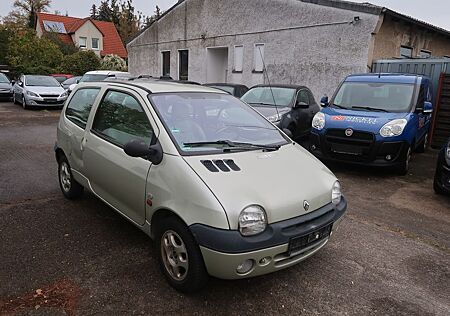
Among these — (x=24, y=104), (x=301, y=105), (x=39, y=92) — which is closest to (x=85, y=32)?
(x=24, y=104)

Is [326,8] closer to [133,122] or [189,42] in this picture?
[189,42]

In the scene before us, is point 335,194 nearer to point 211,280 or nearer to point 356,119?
point 211,280

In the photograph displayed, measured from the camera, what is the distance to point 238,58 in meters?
15.7

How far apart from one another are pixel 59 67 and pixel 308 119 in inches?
1025

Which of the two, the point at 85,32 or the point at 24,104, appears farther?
the point at 85,32

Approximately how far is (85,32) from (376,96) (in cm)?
4555

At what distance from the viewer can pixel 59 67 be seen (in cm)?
2917

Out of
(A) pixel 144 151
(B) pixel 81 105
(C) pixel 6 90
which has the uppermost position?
(B) pixel 81 105

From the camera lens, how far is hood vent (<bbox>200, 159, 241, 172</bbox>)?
291 cm

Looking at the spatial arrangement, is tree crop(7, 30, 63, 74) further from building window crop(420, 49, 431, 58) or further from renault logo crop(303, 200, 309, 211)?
renault logo crop(303, 200, 309, 211)

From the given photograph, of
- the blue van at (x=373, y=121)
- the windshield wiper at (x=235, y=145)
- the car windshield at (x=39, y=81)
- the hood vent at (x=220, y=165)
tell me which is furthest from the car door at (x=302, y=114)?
the car windshield at (x=39, y=81)

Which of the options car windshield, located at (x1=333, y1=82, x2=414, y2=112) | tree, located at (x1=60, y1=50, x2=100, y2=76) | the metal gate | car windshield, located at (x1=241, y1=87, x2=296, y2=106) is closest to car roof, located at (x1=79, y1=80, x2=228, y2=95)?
car windshield, located at (x1=333, y1=82, x2=414, y2=112)

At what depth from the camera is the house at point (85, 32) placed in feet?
148

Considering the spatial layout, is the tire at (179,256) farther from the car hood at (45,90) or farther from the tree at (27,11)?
the tree at (27,11)
